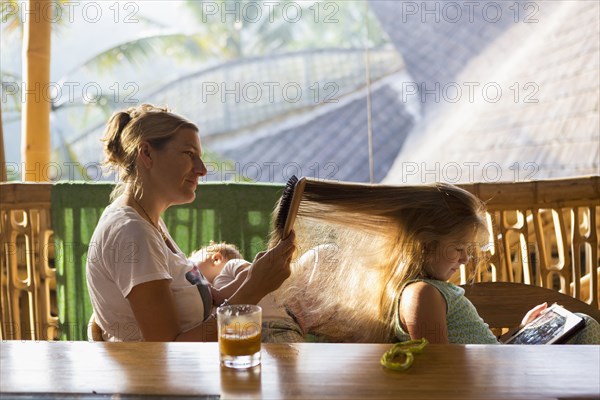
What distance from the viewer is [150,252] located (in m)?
1.90

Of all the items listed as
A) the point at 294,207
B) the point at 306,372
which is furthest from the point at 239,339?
the point at 294,207

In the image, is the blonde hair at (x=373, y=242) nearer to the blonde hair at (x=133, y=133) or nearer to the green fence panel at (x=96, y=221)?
the blonde hair at (x=133, y=133)

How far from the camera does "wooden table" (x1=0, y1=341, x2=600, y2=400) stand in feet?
3.98

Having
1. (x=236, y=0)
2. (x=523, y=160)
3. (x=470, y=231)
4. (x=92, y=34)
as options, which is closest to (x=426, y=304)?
(x=470, y=231)

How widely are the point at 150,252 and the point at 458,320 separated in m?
0.69

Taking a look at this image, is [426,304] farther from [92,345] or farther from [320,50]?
[320,50]

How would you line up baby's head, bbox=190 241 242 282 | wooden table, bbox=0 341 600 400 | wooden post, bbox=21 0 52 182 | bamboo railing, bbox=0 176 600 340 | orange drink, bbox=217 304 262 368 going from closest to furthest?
wooden table, bbox=0 341 600 400
orange drink, bbox=217 304 262 368
baby's head, bbox=190 241 242 282
bamboo railing, bbox=0 176 600 340
wooden post, bbox=21 0 52 182

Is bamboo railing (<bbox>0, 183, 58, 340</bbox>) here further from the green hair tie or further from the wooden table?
the green hair tie

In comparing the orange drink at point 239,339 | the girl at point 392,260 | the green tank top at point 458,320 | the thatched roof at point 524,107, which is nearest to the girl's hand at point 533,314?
the girl at point 392,260

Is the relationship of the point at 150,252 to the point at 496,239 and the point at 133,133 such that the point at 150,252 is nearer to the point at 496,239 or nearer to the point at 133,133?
the point at 133,133

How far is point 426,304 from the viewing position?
70.3 inches

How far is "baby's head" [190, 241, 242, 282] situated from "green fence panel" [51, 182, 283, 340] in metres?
0.23

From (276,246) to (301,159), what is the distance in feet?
28.4

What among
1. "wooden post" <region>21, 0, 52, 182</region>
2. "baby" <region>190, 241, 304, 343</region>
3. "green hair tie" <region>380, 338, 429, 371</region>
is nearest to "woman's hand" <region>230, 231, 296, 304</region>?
"baby" <region>190, 241, 304, 343</region>
